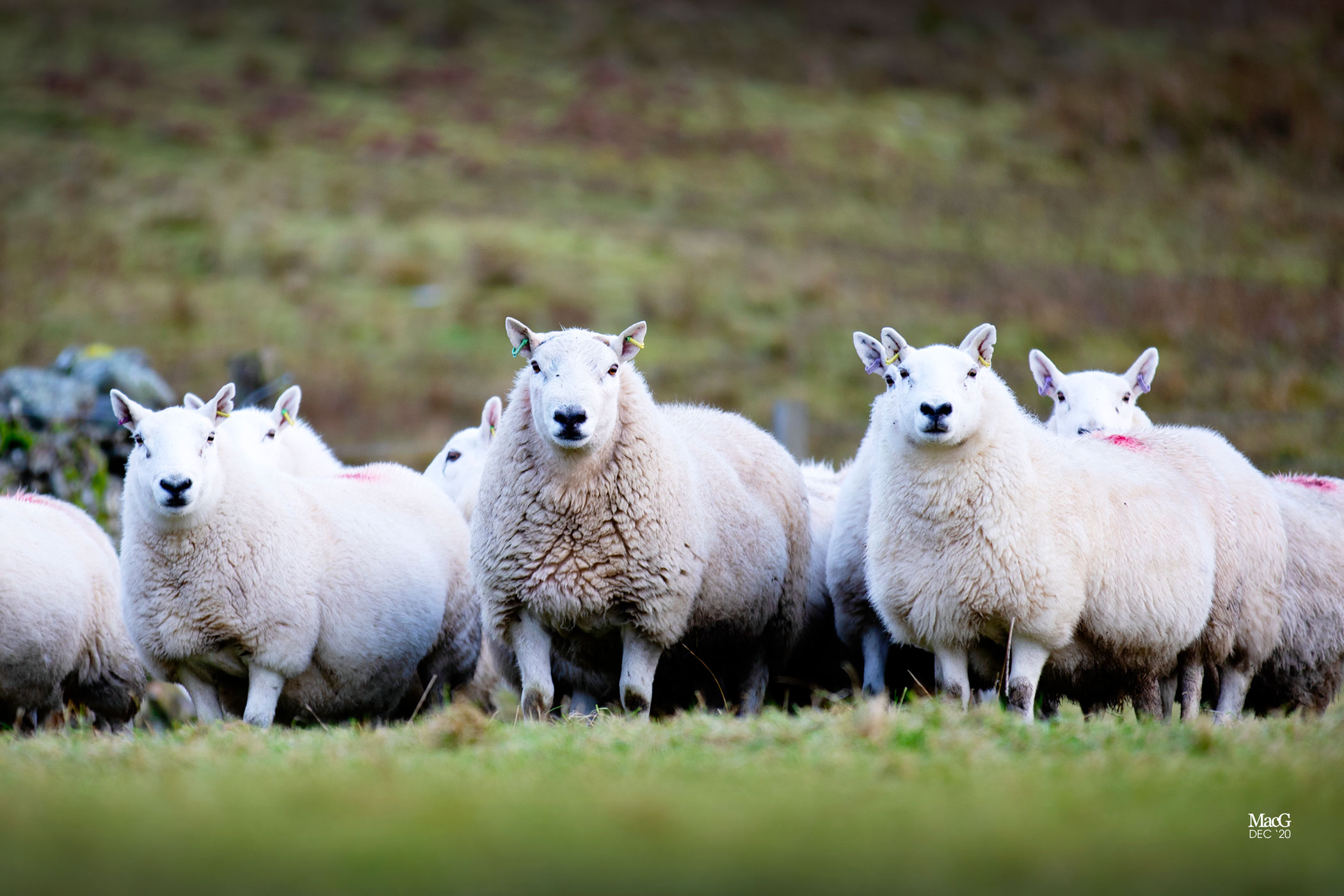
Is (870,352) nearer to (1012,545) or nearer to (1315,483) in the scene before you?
(1012,545)

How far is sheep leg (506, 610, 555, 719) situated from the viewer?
614 cm

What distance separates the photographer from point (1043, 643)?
5.61 metres

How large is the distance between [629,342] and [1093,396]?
8.80 ft

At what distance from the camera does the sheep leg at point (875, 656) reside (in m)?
6.90

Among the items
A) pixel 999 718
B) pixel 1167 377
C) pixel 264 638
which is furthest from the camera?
pixel 1167 377

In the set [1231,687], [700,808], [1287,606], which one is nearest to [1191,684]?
[1231,687]

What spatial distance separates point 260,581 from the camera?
6.28m

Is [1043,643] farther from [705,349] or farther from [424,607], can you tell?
[705,349]

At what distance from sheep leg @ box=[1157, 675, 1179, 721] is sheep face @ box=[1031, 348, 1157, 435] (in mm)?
1385

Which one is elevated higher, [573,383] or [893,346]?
[893,346]

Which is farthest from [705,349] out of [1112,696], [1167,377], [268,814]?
[268,814]

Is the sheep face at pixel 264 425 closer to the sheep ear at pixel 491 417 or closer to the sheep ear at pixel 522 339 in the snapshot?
the sheep ear at pixel 491 417

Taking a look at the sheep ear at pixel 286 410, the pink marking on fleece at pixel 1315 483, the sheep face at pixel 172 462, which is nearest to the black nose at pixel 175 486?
the sheep face at pixel 172 462

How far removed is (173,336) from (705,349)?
6.82 metres
